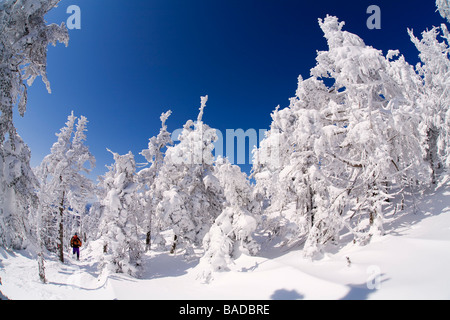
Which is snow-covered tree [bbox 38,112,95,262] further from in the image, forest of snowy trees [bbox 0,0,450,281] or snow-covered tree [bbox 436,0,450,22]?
snow-covered tree [bbox 436,0,450,22]

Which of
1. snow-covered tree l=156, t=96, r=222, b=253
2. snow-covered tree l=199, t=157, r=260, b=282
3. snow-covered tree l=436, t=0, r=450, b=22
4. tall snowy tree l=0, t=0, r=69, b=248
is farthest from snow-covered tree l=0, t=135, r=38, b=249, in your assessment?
snow-covered tree l=436, t=0, r=450, b=22

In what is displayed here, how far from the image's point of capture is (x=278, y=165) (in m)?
14.2

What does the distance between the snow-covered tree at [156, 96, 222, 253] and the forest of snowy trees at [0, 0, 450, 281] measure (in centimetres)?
10

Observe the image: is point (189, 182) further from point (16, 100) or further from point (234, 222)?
point (16, 100)

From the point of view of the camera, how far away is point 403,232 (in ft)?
28.7

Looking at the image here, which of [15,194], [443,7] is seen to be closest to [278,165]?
[15,194]

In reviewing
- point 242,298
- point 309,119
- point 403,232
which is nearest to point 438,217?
point 403,232

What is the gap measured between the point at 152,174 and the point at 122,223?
8682 millimetres

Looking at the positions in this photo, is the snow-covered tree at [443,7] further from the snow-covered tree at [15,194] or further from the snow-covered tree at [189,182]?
the snow-covered tree at [15,194]

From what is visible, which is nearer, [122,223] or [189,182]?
[122,223]

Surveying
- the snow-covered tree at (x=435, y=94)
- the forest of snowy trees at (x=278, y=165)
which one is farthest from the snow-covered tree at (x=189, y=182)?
the snow-covered tree at (x=435, y=94)

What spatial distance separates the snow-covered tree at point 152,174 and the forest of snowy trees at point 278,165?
15 centimetres

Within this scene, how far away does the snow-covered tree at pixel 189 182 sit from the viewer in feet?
59.9

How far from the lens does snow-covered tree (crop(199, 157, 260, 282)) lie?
40.3 ft
